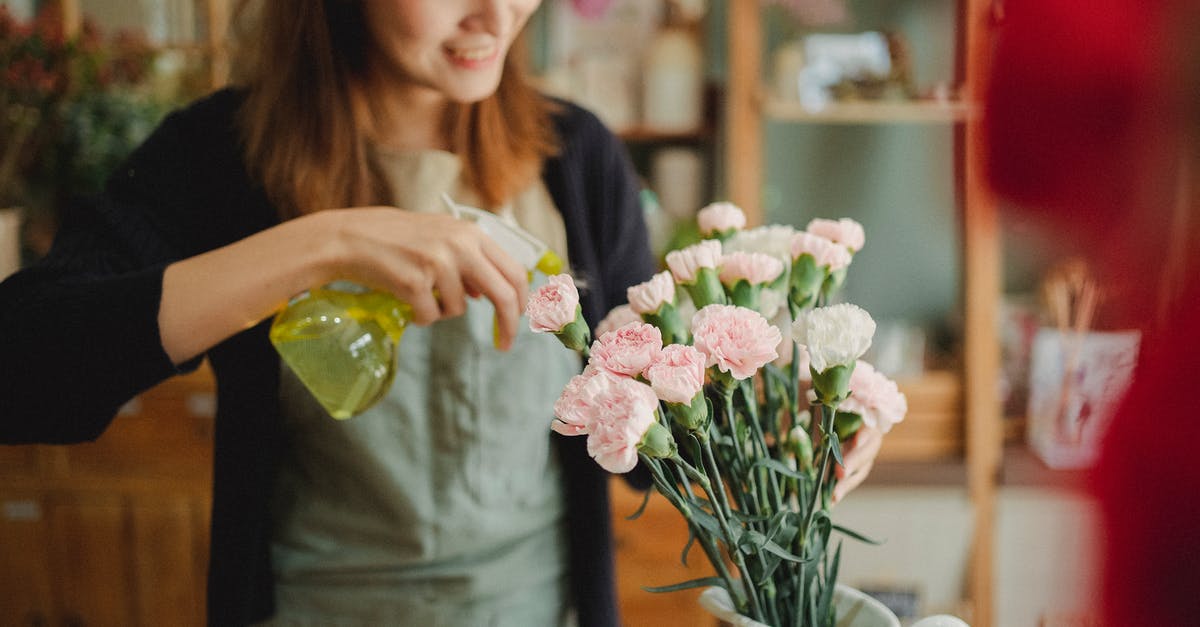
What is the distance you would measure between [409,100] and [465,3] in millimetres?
229

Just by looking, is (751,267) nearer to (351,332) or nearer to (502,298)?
(502,298)

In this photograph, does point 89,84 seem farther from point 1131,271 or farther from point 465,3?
point 1131,271

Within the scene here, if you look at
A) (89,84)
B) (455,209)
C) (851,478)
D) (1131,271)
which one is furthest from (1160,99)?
(89,84)

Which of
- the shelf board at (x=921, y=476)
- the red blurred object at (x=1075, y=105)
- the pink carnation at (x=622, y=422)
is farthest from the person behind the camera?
the shelf board at (x=921, y=476)

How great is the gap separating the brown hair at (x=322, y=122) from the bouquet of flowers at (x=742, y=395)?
46cm

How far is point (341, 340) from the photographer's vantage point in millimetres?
748

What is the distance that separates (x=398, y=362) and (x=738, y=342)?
22.7 inches

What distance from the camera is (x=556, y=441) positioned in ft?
3.53

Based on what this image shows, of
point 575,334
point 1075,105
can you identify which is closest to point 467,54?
point 575,334

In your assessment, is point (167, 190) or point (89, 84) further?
point (89, 84)

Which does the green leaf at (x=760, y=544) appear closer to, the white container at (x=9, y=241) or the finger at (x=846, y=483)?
the finger at (x=846, y=483)

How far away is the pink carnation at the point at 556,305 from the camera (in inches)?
20.9

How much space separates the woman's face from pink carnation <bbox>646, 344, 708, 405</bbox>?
0.51m

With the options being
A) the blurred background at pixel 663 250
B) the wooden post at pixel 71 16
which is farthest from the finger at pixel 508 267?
the wooden post at pixel 71 16
